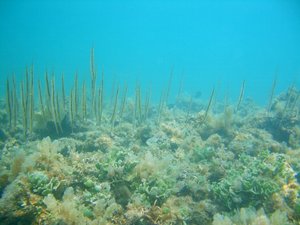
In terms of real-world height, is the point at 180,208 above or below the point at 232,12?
below

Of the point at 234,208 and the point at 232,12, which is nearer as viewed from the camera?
the point at 234,208

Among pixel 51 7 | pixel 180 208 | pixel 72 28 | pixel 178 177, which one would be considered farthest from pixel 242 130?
pixel 72 28

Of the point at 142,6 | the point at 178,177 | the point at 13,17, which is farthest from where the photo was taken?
the point at 142,6

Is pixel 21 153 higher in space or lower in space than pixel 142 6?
lower

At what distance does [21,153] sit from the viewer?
4.77 m

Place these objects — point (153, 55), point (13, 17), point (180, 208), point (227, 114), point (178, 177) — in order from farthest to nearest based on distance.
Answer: point (153, 55) < point (13, 17) < point (227, 114) < point (178, 177) < point (180, 208)

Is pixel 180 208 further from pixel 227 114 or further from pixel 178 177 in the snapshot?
pixel 227 114

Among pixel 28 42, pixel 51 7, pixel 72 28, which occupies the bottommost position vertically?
pixel 28 42

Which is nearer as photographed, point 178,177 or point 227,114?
point 178,177

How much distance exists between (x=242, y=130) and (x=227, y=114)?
86cm

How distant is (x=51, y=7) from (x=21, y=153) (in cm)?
18287

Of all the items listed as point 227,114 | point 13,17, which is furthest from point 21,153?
point 13,17

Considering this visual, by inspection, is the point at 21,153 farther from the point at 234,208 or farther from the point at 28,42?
the point at 28,42

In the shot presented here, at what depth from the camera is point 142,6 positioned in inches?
6944
